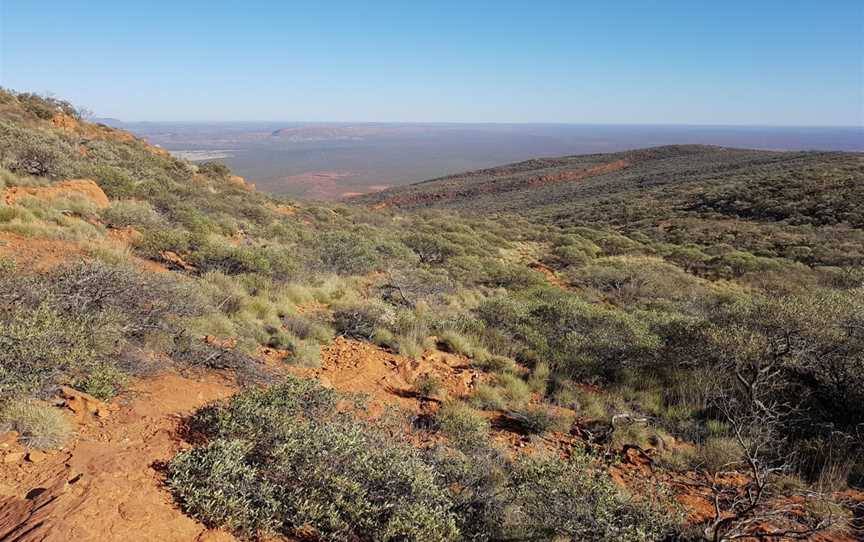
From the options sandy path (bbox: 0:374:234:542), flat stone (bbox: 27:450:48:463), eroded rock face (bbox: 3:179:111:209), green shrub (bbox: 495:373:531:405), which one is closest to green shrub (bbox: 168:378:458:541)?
sandy path (bbox: 0:374:234:542)

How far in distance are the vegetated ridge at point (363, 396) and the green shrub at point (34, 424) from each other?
0.01 metres

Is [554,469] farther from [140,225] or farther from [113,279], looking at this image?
[140,225]

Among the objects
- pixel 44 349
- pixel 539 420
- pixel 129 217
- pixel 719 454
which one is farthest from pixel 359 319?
pixel 129 217

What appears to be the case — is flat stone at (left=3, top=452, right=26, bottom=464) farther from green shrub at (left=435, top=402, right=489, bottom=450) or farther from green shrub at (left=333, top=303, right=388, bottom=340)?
green shrub at (left=333, top=303, right=388, bottom=340)

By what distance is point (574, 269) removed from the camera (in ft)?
58.7

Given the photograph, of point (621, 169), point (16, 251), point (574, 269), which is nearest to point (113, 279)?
point (16, 251)

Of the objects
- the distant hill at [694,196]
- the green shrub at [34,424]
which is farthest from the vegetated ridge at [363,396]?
the distant hill at [694,196]

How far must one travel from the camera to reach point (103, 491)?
2.75m

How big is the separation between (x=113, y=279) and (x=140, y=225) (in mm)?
5611

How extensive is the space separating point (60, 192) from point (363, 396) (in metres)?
9.24

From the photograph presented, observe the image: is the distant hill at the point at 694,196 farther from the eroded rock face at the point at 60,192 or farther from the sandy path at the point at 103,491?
the eroded rock face at the point at 60,192

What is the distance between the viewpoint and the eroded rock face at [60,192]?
8.73 meters

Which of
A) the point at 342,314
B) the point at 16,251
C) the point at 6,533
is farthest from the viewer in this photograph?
the point at 342,314

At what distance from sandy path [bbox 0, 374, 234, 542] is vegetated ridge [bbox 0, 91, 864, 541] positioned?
0.7 inches
